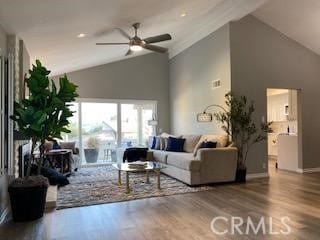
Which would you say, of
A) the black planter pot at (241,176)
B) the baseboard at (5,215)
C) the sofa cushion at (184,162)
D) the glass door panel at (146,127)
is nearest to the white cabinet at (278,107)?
the black planter pot at (241,176)

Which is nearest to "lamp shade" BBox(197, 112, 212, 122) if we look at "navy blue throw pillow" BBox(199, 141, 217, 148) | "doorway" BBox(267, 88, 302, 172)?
"navy blue throw pillow" BBox(199, 141, 217, 148)

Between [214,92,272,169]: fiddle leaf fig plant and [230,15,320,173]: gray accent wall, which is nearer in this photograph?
Answer: [214,92,272,169]: fiddle leaf fig plant

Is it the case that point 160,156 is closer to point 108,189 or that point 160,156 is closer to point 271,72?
point 108,189

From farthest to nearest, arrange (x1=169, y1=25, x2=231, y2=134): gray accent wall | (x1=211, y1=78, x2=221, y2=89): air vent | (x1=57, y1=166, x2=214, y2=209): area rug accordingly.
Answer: (x1=211, y1=78, x2=221, y2=89): air vent
(x1=169, y1=25, x2=231, y2=134): gray accent wall
(x1=57, y1=166, x2=214, y2=209): area rug

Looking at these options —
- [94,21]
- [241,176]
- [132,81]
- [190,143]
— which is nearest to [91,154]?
[132,81]

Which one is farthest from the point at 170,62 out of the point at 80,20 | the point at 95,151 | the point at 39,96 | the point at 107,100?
the point at 39,96

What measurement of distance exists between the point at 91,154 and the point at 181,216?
16.6 feet

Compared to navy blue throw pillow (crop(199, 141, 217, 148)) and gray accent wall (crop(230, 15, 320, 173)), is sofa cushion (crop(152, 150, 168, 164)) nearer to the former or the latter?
navy blue throw pillow (crop(199, 141, 217, 148))

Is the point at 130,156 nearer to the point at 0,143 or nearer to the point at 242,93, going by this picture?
the point at 242,93

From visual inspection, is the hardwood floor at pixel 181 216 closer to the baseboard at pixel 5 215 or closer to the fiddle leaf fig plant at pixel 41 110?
the baseboard at pixel 5 215

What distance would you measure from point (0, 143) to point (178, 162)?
333 centimetres

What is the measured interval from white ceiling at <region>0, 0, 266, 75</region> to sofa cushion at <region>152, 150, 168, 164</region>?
9.04ft

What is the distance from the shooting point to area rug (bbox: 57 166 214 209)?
4231 mm

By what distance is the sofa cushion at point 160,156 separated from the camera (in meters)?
6.43
